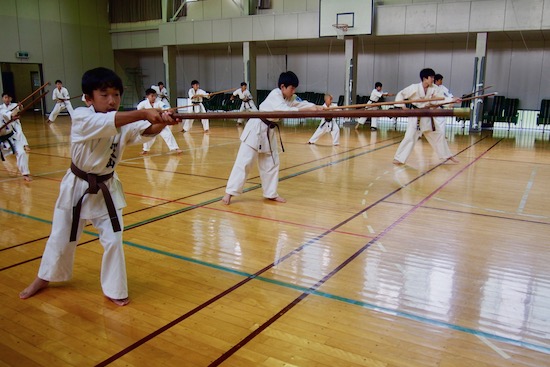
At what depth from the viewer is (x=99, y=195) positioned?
120 inches

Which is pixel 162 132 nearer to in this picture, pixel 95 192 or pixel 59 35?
pixel 95 192

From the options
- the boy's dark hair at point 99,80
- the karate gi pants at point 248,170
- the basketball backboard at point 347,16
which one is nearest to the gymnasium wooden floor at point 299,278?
the karate gi pants at point 248,170

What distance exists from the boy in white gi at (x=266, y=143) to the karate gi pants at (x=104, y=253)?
2.68m

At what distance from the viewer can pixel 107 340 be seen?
2.63 metres

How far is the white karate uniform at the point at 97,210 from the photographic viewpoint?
2924mm

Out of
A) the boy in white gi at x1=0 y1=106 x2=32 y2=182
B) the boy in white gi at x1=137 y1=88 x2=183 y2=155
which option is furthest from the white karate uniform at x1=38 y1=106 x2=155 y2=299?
the boy in white gi at x1=137 y1=88 x2=183 y2=155

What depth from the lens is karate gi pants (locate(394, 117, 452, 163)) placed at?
828 cm

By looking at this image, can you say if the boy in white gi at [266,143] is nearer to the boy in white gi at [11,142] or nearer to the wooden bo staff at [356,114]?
the wooden bo staff at [356,114]

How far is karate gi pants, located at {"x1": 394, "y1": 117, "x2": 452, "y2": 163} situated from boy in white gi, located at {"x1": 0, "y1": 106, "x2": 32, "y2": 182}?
6.38 m

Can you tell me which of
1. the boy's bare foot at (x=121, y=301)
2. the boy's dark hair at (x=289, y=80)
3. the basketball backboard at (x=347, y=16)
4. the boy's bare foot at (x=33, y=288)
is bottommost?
the boy's bare foot at (x=121, y=301)

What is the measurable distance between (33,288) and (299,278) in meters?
1.91

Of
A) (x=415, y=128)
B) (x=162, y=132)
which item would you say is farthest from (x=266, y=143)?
(x=162, y=132)

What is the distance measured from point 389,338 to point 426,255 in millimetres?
1525

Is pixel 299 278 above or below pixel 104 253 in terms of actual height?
below
